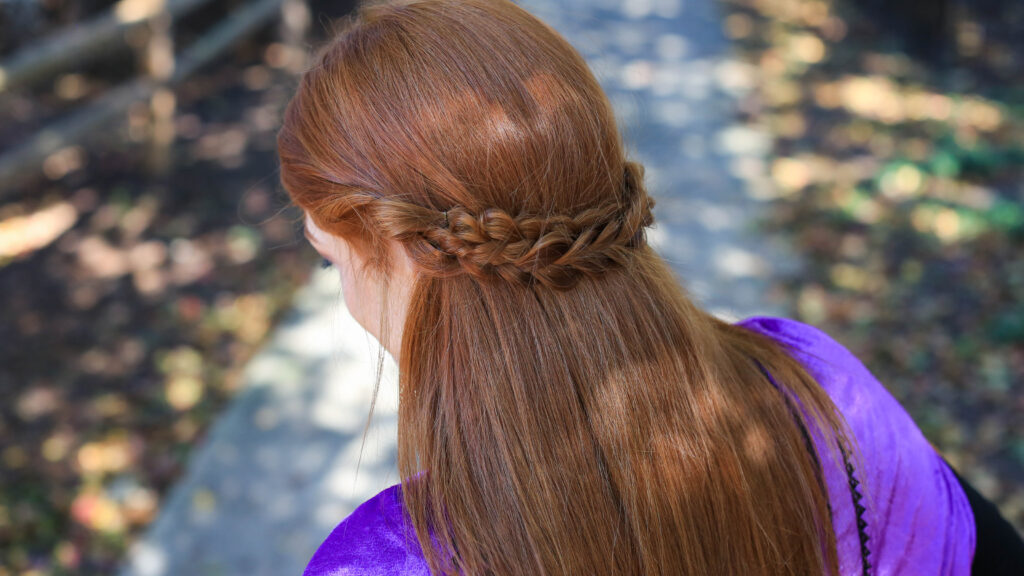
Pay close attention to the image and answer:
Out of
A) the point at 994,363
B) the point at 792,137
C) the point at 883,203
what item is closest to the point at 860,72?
the point at 792,137

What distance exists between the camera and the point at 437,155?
102 centimetres

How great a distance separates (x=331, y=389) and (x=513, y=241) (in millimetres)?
2437

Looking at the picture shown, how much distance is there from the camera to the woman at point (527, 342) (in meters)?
1.02

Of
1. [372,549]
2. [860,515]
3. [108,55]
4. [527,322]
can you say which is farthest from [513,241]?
Result: [108,55]

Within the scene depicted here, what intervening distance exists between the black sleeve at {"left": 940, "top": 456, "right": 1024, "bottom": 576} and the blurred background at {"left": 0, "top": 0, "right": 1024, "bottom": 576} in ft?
1.91

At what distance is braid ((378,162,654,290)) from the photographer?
3.29 ft

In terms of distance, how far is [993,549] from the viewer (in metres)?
1.31

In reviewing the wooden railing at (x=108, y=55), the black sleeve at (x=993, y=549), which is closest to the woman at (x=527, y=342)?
the black sleeve at (x=993, y=549)

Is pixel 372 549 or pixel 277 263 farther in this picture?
pixel 277 263

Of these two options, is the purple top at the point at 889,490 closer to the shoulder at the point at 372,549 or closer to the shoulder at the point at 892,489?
the shoulder at the point at 892,489

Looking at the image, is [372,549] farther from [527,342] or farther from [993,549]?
[993,549]

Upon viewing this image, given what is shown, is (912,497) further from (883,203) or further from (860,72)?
(860,72)

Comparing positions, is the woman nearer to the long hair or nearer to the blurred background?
the long hair

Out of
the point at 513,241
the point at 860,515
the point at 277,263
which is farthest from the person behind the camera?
the point at 277,263
